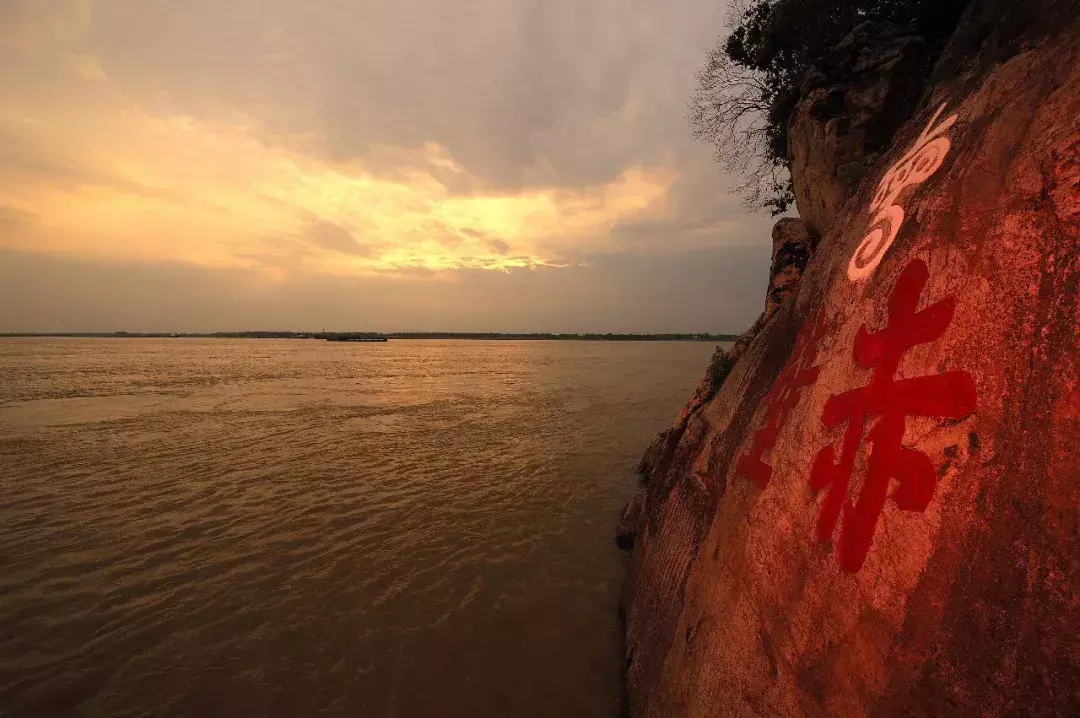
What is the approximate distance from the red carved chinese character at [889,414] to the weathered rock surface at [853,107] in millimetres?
3825

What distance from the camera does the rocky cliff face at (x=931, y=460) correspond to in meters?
1.95

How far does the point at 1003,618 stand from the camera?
1908mm

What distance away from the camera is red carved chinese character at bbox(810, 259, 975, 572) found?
96.8 inches

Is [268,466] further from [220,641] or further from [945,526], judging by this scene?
[945,526]

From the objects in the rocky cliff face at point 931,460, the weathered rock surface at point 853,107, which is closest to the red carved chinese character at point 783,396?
the rocky cliff face at point 931,460

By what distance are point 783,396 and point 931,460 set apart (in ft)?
5.56

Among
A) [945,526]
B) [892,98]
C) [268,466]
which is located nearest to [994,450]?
[945,526]

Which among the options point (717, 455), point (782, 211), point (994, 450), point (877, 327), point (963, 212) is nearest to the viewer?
point (994, 450)

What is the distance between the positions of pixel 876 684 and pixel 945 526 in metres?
0.91

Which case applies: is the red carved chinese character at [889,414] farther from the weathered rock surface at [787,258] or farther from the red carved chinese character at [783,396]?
the weathered rock surface at [787,258]

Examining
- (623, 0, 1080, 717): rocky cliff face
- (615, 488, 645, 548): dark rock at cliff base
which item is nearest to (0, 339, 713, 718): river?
(615, 488, 645, 548): dark rock at cliff base

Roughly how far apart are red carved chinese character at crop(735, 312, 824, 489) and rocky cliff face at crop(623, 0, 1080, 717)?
3 centimetres

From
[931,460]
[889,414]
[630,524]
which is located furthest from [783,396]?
[630,524]

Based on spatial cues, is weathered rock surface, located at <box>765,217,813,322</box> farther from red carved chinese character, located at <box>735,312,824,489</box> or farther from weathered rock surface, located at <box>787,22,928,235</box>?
red carved chinese character, located at <box>735,312,824,489</box>
